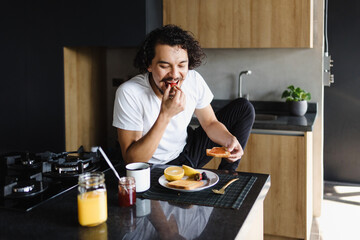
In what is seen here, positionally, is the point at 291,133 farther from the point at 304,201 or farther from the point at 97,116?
the point at 97,116

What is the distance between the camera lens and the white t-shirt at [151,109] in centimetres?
215

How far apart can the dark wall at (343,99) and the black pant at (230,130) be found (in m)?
1.99

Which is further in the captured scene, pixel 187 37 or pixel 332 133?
pixel 332 133

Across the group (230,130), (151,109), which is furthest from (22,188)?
(230,130)

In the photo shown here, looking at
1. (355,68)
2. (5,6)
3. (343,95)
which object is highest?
(5,6)

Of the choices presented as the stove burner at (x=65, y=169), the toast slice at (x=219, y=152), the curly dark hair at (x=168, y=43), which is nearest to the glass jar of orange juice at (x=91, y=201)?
the stove burner at (x=65, y=169)

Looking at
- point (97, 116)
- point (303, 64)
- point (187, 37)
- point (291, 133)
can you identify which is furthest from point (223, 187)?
point (97, 116)

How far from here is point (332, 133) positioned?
4.18 meters

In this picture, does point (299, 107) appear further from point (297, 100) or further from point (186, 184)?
point (186, 184)

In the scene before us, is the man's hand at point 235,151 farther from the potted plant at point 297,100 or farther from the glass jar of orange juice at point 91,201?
the potted plant at point 297,100

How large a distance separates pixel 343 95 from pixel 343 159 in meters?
0.64

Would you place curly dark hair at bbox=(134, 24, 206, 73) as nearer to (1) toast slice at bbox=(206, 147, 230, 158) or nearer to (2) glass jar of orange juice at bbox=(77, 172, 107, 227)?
(1) toast slice at bbox=(206, 147, 230, 158)

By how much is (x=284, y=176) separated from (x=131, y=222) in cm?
191

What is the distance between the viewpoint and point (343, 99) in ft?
13.5
